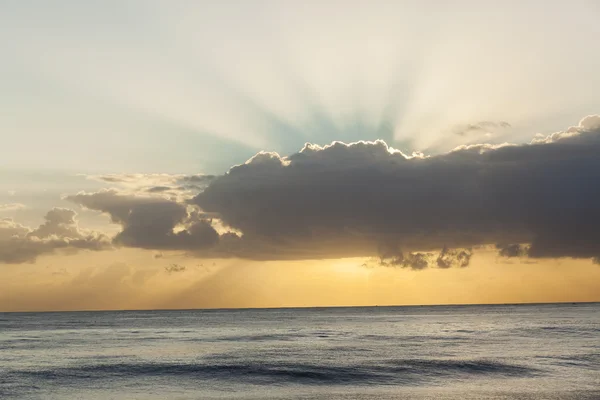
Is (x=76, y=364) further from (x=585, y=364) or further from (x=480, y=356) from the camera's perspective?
(x=585, y=364)

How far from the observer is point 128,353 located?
82.8 metres

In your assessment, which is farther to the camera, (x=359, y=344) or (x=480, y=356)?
(x=359, y=344)

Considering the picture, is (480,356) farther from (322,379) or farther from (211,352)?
(211,352)

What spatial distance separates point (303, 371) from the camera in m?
61.0

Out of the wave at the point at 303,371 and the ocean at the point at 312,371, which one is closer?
the ocean at the point at 312,371

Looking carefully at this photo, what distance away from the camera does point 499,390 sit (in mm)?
46219

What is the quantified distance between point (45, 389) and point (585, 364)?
50.0 metres

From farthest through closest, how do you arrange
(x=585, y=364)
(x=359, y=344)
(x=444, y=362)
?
(x=359, y=344), (x=444, y=362), (x=585, y=364)

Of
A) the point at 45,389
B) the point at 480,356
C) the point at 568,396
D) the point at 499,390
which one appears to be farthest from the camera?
the point at 480,356

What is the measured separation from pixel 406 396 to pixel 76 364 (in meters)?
39.7

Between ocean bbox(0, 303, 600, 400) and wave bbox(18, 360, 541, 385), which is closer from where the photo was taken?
ocean bbox(0, 303, 600, 400)

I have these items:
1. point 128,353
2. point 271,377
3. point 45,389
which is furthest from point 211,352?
point 45,389

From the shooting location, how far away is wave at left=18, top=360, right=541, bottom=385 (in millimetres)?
55656

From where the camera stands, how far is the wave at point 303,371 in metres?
55.7
